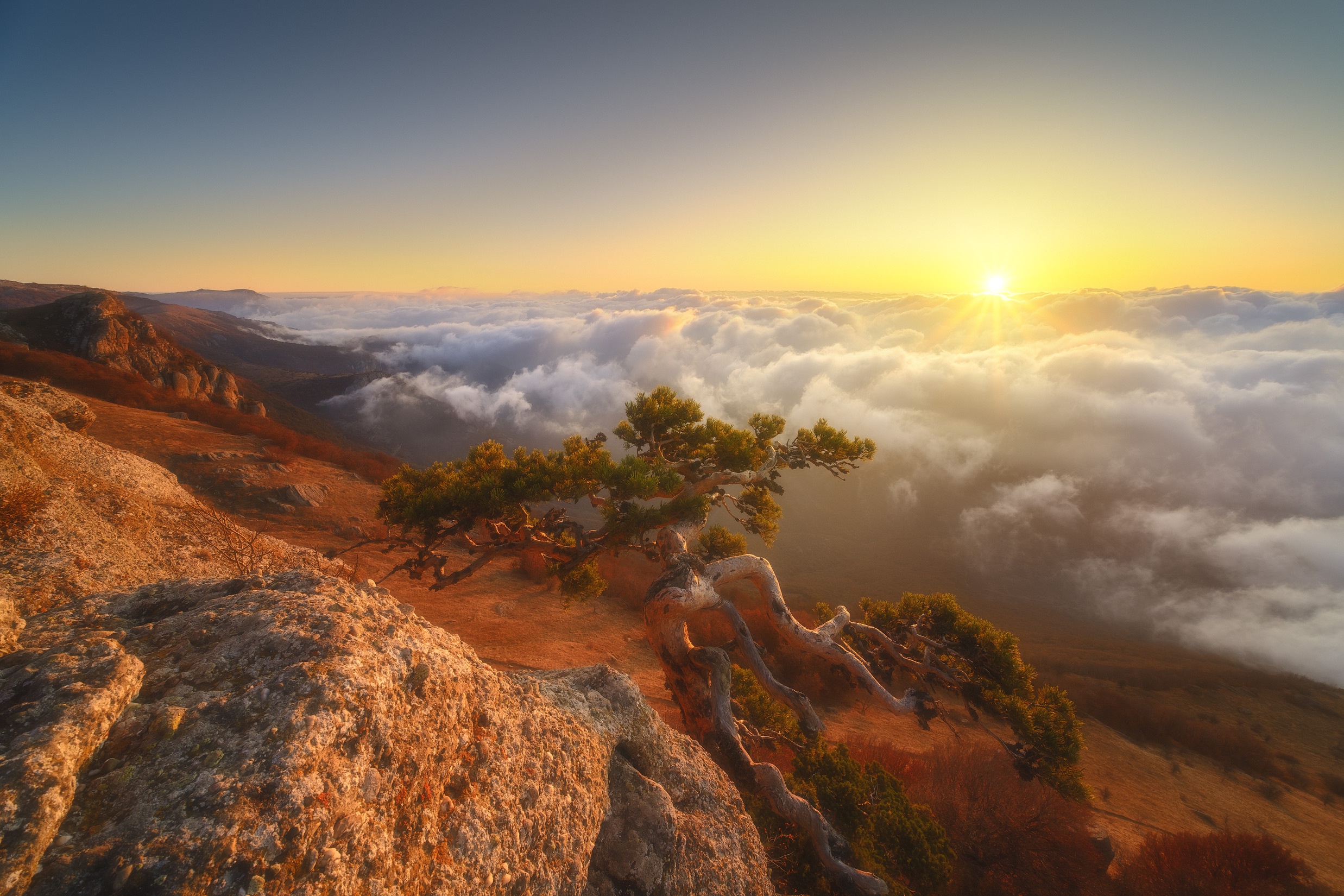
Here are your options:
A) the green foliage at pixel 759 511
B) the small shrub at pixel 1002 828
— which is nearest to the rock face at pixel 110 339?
the green foliage at pixel 759 511

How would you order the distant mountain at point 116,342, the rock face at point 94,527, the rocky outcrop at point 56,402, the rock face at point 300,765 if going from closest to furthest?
the rock face at point 300,765
the rock face at point 94,527
the rocky outcrop at point 56,402
the distant mountain at point 116,342

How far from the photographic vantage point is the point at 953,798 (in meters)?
11.7

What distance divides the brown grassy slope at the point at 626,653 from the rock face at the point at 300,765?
372 inches

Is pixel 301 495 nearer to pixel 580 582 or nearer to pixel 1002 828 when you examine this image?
pixel 580 582

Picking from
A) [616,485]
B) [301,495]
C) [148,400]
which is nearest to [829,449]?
[616,485]

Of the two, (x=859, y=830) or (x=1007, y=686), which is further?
(x=1007, y=686)

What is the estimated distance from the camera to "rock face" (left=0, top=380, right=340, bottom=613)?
657cm

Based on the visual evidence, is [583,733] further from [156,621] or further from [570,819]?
[156,621]

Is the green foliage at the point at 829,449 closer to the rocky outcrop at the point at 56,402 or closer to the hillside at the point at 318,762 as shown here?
the hillside at the point at 318,762

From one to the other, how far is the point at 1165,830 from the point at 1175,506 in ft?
491

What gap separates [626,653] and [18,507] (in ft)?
49.9

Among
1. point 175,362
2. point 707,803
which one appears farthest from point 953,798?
point 175,362

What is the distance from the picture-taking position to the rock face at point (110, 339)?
36.7 m

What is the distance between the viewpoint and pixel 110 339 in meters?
38.0
